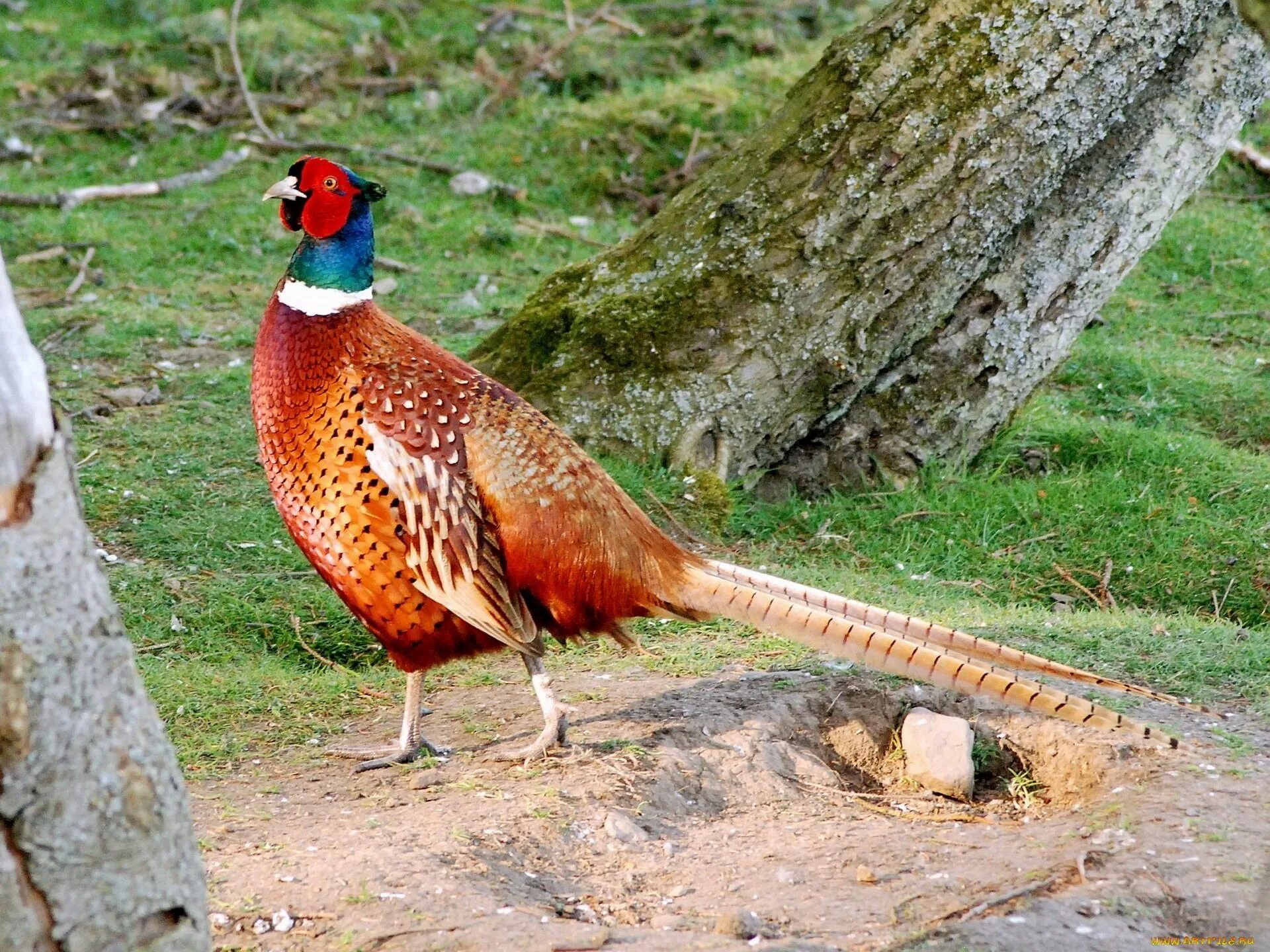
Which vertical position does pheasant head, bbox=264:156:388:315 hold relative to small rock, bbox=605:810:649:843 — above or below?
above

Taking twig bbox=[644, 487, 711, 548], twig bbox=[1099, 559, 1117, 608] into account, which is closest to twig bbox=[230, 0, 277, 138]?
twig bbox=[644, 487, 711, 548]

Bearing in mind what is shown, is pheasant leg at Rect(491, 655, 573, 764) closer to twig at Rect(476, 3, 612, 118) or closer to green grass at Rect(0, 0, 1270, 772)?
green grass at Rect(0, 0, 1270, 772)

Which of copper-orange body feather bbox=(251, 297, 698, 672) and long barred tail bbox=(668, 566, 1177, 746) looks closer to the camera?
long barred tail bbox=(668, 566, 1177, 746)

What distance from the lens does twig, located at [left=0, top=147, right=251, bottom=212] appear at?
7234 millimetres

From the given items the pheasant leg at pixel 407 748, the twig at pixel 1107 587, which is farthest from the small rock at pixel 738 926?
the twig at pixel 1107 587

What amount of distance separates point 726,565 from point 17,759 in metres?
1.92

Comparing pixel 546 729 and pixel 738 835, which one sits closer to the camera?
pixel 738 835

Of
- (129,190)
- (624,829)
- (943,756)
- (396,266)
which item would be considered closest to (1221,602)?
(943,756)

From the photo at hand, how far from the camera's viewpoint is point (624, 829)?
2875 millimetres

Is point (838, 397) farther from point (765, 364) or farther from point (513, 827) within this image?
point (513, 827)

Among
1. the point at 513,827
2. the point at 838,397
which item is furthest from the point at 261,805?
the point at 838,397

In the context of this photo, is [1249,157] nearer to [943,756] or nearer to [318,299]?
[943,756]

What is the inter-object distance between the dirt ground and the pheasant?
0.20 meters

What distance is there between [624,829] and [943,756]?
2.69ft
